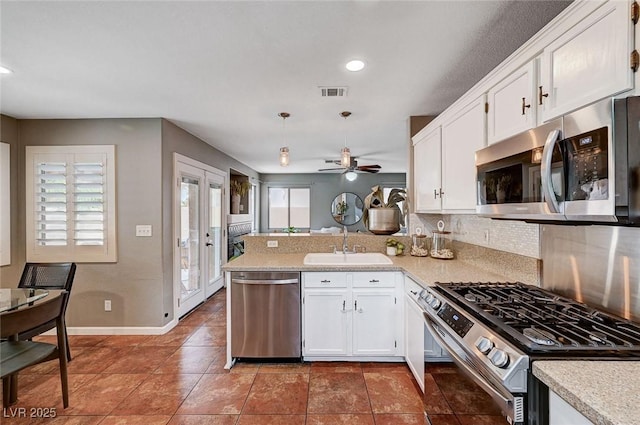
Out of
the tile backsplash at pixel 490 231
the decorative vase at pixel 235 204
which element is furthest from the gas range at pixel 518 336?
the decorative vase at pixel 235 204

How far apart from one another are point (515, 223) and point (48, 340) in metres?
4.72

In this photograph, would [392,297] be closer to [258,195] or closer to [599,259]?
[599,259]

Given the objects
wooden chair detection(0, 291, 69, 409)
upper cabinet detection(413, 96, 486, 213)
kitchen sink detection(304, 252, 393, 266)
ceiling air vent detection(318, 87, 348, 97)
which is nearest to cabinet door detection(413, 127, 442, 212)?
upper cabinet detection(413, 96, 486, 213)

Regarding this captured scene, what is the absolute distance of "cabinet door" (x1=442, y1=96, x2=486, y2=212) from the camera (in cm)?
201

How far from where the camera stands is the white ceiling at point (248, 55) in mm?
1630

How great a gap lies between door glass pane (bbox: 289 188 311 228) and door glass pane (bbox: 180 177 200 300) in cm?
423

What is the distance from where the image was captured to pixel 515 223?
2.07m

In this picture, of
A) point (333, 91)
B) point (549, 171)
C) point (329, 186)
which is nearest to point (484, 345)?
point (549, 171)

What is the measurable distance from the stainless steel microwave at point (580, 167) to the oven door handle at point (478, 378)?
0.73 metres

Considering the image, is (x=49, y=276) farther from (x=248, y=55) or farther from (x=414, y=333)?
(x=414, y=333)

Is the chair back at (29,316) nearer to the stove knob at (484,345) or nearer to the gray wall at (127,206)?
the gray wall at (127,206)

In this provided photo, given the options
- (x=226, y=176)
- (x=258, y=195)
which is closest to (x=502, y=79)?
(x=226, y=176)

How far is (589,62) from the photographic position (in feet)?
3.81

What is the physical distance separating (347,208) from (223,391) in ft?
21.2
